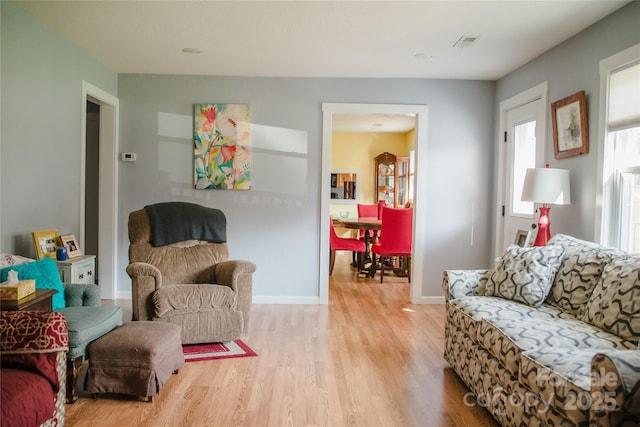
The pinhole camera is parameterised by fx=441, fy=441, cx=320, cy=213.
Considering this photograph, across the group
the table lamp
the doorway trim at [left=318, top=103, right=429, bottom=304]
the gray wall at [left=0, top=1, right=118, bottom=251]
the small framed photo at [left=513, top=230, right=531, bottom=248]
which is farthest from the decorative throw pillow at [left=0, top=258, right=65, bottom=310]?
the small framed photo at [left=513, top=230, right=531, bottom=248]

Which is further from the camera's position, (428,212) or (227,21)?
(428,212)

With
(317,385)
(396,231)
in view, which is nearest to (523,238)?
(396,231)

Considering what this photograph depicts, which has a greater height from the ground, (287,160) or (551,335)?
(287,160)

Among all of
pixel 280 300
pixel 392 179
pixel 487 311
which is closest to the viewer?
pixel 487 311

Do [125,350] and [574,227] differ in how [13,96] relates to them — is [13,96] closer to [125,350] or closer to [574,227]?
[125,350]

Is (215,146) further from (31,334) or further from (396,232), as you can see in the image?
(31,334)

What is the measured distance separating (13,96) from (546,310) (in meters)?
3.63

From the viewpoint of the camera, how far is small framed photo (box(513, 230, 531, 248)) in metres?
3.64

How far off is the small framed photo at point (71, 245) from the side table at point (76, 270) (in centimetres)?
5

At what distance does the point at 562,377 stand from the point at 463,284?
4.32 ft

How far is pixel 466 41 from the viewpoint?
11.5 ft

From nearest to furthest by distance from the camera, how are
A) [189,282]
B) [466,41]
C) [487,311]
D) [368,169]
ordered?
[487,311] → [466,41] → [189,282] → [368,169]

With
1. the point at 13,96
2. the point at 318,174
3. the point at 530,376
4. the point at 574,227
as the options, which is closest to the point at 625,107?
the point at 574,227

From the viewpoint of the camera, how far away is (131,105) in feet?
15.3
